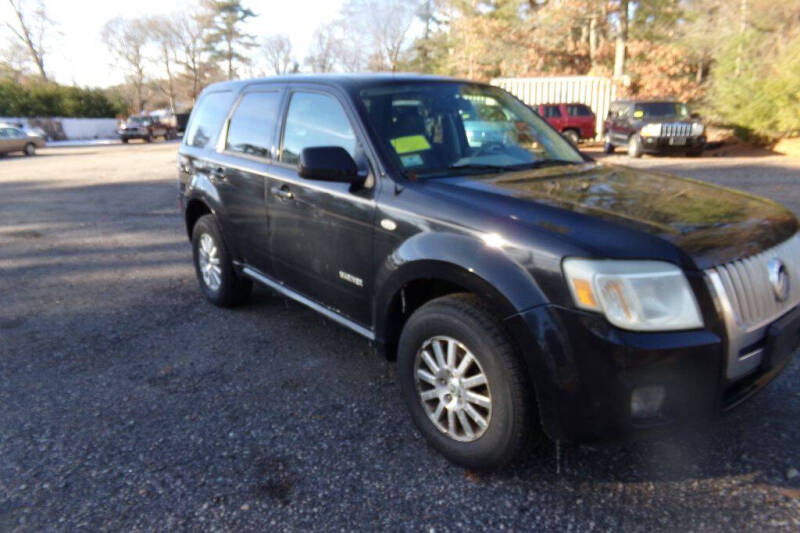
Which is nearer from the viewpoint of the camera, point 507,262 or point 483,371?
point 507,262

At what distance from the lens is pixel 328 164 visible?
295 cm

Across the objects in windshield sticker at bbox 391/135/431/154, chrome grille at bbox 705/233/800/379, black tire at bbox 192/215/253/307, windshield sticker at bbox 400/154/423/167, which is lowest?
black tire at bbox 192/215/253/307

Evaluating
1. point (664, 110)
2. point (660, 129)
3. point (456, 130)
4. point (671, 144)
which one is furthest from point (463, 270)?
point (664, 110)

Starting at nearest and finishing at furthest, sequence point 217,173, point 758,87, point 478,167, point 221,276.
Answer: point 478,167 → point 217,173 → point 221,276 → point 758,87

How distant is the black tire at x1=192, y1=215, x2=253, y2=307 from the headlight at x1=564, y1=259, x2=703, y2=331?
3195mm

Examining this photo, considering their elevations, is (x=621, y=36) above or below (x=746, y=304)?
above

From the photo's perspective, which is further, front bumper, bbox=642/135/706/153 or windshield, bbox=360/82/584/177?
front bumper, bbox=642/135/706/153

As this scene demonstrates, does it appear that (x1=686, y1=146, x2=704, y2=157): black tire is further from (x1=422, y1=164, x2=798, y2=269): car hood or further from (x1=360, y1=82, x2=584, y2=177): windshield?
(x1=422, y1=164, x2=798, y2=269): car hood

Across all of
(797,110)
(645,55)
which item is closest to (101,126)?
(645,55)

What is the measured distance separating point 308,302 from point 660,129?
15.8 metres

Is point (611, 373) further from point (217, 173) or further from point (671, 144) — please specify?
point (671, 144)

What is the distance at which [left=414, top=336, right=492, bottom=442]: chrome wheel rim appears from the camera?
2.55m

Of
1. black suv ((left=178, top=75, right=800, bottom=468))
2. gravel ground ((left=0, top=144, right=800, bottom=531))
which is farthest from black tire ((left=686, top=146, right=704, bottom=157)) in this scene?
gravel ground ((left=0, top=144, right=800, bottom=531))

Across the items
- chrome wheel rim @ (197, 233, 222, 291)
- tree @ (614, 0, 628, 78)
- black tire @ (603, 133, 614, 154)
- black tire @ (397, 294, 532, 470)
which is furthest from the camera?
tree @ (614, 0, 628, 78)
